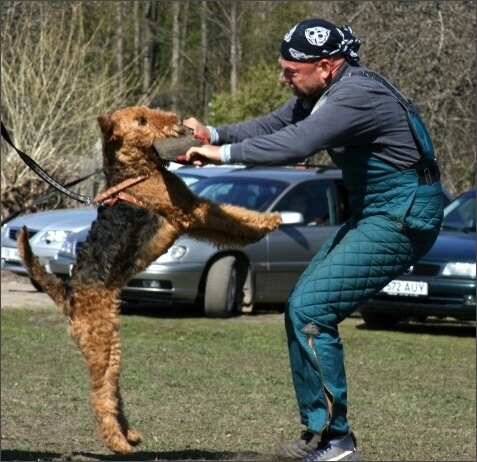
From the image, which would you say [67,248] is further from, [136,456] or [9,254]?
[136,456]


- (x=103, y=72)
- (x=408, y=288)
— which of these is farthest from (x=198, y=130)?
(x=103, y=72)

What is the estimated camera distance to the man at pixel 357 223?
5.35 metres

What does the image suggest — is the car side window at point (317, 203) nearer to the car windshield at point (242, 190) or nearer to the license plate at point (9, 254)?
the car windshield at point (242, 190)

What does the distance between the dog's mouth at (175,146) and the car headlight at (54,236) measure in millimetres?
9887

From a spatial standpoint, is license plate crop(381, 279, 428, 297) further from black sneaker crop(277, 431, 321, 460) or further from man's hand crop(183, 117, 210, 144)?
man's hand crop(183, 117, 210, 144)

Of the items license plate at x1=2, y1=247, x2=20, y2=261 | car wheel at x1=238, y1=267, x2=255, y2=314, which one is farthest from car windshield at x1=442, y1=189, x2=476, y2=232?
license plate at x1=2, y1=247, x2=20, y2=261

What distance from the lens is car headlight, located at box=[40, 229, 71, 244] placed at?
1527 centimetres

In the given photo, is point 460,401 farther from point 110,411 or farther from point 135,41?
point 135,41

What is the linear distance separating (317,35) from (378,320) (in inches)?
353

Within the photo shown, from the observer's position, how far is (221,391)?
9.16 meters

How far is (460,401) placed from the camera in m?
9.16

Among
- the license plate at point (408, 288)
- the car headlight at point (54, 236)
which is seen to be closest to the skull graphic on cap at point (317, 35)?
the license plate at point (408, 288)

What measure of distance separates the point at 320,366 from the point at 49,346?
636 cm

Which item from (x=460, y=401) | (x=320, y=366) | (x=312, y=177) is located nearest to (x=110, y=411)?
(x=320, y=366)
